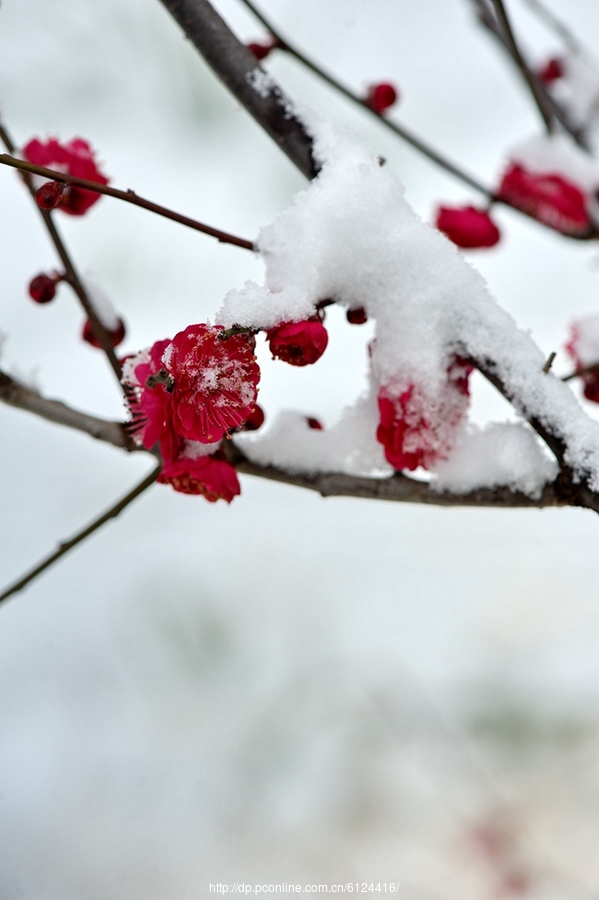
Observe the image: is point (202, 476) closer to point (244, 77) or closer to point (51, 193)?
point (51, 193)

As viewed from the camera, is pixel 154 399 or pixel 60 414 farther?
pixel 60 414

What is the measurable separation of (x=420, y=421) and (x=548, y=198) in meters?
0.54

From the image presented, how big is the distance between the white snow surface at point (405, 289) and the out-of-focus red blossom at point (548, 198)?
0.48 metres

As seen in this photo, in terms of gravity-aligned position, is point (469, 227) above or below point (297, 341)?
above

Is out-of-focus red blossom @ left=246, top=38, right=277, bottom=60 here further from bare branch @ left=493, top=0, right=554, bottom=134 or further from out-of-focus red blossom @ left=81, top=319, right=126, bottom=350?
out-of-focus red blossom @ left=81, top=319, right=126, bottom=350

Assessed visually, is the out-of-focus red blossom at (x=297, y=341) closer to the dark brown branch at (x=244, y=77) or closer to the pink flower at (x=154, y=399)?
the pink flower at (x=154, y=399)

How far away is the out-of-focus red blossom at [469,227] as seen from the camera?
2.67 ft

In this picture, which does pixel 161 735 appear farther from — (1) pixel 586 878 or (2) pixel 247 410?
(2) pixel 247 410

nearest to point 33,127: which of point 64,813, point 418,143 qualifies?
point 418,143

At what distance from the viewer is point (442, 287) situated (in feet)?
1.43

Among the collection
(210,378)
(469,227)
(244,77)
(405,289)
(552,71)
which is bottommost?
(210,378)

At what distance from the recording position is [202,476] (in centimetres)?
41

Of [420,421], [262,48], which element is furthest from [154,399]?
[262,48]

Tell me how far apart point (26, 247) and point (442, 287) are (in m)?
1.03
